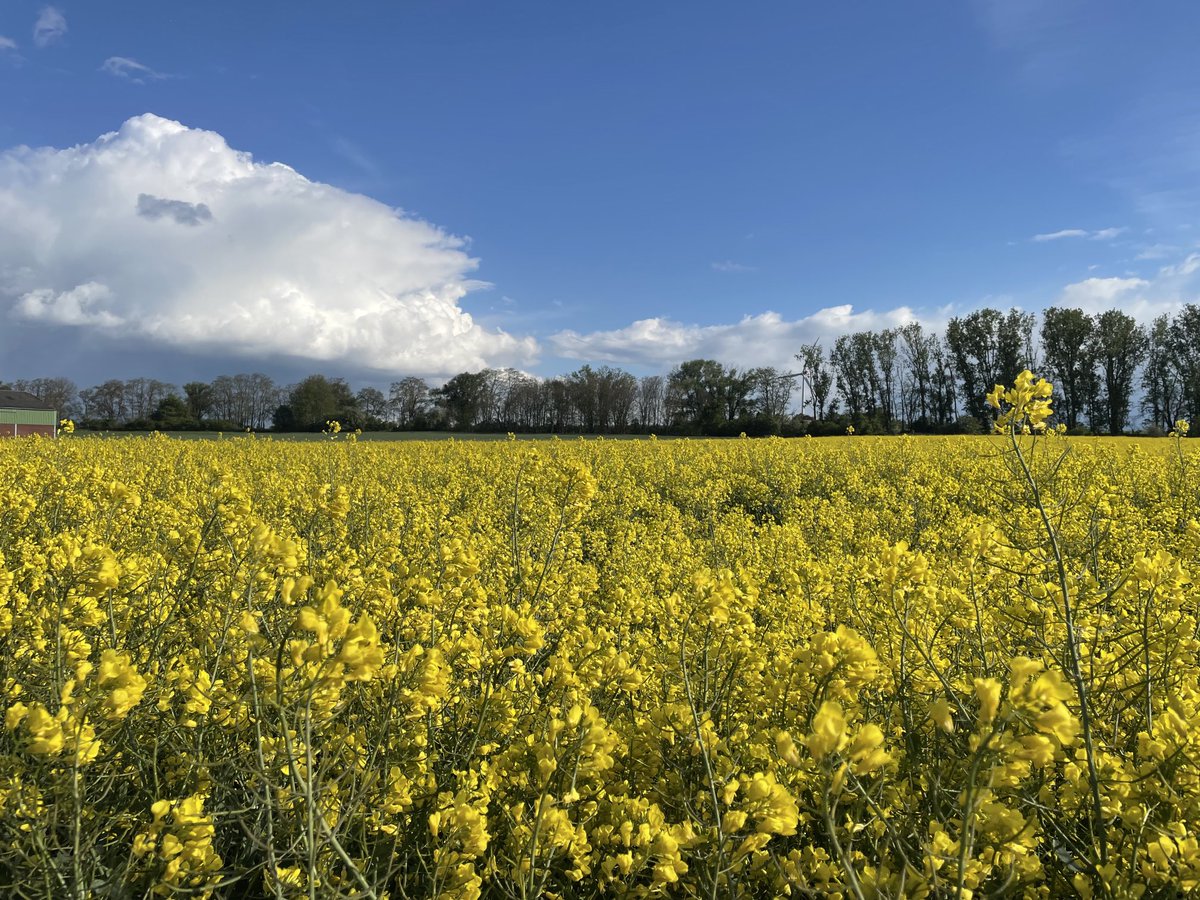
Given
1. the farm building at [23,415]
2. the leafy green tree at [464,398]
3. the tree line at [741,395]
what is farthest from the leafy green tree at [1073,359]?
the farm building at [23,415]

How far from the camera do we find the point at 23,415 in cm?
3550

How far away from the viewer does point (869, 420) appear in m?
45.8

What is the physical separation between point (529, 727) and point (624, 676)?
0.41m

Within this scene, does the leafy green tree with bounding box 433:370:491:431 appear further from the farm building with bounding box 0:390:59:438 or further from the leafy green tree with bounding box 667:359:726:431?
the farm building with bounding box 0:390:59:438

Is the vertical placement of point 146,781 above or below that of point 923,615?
below

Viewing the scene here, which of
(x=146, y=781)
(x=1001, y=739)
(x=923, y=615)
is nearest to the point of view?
(x=1001, y=739)

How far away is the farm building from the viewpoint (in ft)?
108

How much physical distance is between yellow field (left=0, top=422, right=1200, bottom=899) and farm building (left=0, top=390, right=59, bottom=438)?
3783cm

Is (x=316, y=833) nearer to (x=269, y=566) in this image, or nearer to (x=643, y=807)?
(x=643, y=807)

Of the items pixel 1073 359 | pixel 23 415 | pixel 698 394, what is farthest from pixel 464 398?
pixel 1073 359

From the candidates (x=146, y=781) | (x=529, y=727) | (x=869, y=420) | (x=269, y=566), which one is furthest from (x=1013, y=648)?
(x=869, y=420)

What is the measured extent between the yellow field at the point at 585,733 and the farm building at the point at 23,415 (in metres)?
37.8

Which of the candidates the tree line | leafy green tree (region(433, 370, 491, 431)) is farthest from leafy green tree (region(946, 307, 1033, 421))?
leafy green tree (region(433, 370, 491, 431))

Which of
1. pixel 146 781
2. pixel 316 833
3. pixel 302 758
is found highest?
pixel 316 833
